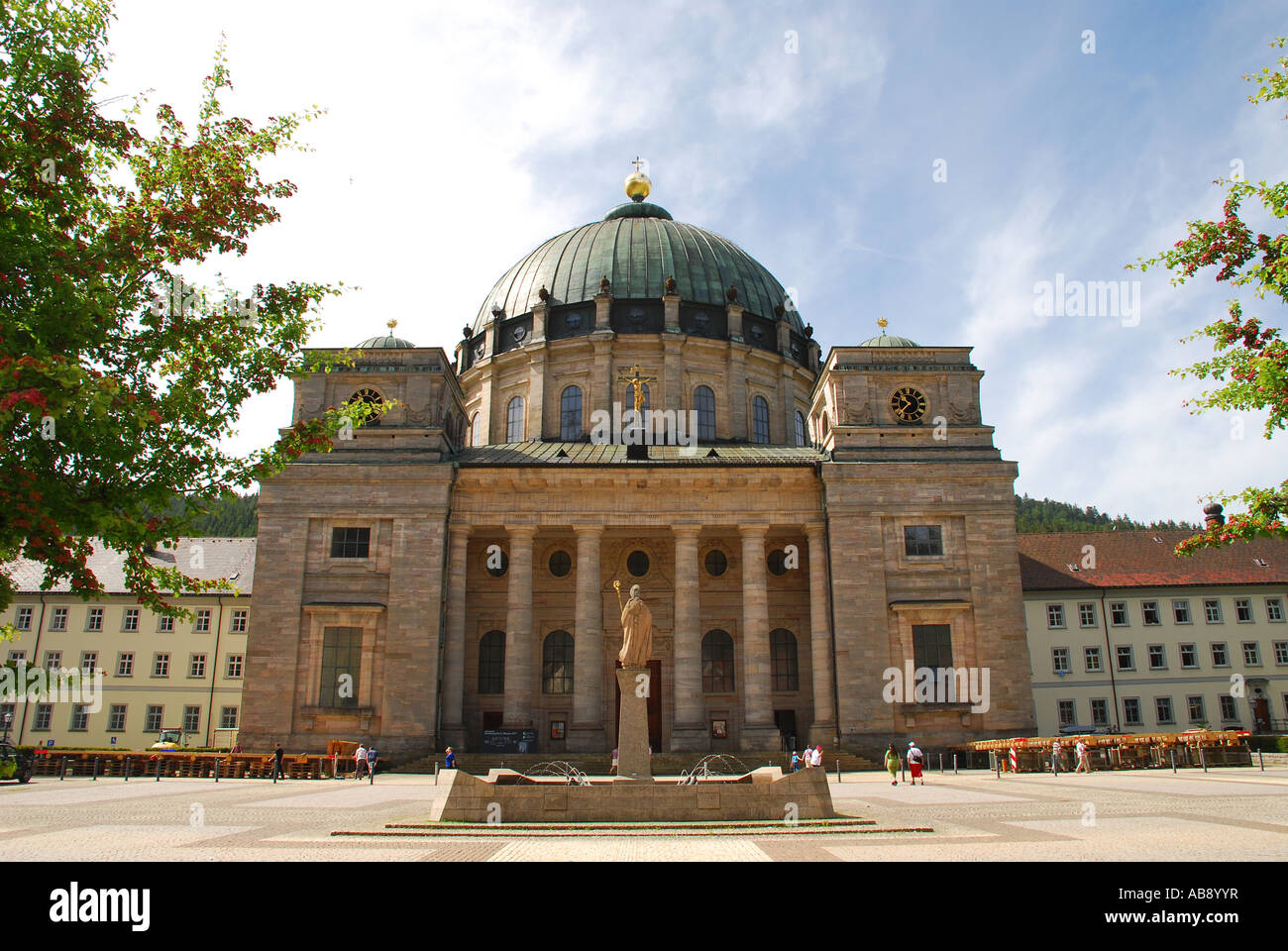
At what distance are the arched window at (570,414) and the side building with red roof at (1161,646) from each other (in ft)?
88.8

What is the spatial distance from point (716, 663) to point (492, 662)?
35.9 ft

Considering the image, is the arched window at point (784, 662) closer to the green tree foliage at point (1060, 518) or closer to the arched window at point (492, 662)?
the arched window at point (492, 662)

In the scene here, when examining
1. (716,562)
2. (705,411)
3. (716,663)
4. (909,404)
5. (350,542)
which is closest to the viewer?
(350,542)

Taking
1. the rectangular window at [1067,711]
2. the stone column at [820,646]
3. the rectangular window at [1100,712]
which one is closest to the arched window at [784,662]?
the stone column at [820,646]

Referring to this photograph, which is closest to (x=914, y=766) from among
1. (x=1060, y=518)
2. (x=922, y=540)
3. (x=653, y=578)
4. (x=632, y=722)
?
(x=922, y=540)

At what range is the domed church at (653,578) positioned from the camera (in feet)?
127

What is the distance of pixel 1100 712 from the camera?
163ft

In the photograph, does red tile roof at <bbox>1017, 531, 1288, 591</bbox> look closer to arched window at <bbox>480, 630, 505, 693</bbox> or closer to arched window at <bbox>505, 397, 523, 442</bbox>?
arched window at <bbox>480, 630, 505, 693</bbox>

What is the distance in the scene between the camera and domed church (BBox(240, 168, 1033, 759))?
3881 centimetres

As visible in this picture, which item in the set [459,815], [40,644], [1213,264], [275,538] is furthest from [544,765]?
[40,644]

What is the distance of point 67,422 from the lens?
9.49 m

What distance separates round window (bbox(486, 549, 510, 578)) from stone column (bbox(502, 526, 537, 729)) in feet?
9.39

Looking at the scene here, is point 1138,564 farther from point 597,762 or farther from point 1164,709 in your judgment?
point 597,762

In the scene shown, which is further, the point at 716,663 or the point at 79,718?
the point at 79,718
